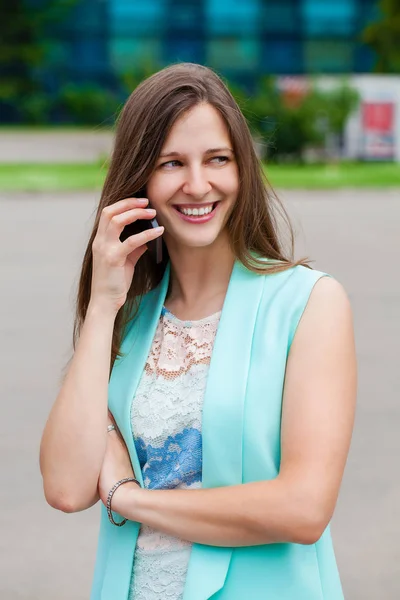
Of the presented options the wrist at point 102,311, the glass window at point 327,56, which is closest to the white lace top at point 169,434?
the wrist at point 102,311

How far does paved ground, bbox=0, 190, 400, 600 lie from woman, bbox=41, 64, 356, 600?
3.08 ft

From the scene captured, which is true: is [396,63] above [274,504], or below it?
below

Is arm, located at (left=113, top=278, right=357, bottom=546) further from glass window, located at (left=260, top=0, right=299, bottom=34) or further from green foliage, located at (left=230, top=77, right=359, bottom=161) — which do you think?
glass window, located at (left=260, top=0, right=299, bottom=34)

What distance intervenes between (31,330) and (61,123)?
2004 inches

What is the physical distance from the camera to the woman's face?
2.10 metres

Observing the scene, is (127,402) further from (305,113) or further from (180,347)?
(305,113)

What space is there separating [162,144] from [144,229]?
0.91 ft

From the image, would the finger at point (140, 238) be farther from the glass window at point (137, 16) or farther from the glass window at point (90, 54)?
the glass window at point (90, 54)

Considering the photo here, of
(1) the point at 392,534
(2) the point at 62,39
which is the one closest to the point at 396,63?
(2) the point at 62,39

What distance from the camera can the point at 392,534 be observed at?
4.93 metres

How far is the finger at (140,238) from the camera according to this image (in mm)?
2193

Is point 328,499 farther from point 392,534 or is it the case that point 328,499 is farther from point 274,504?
point 392,534

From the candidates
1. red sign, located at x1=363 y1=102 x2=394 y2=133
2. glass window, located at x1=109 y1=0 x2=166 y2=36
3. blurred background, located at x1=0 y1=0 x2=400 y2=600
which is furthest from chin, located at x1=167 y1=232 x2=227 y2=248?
glass window, located at x1=109 y1=0 x2=166 y2=36

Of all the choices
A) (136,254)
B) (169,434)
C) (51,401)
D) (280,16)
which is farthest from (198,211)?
(280,16)
